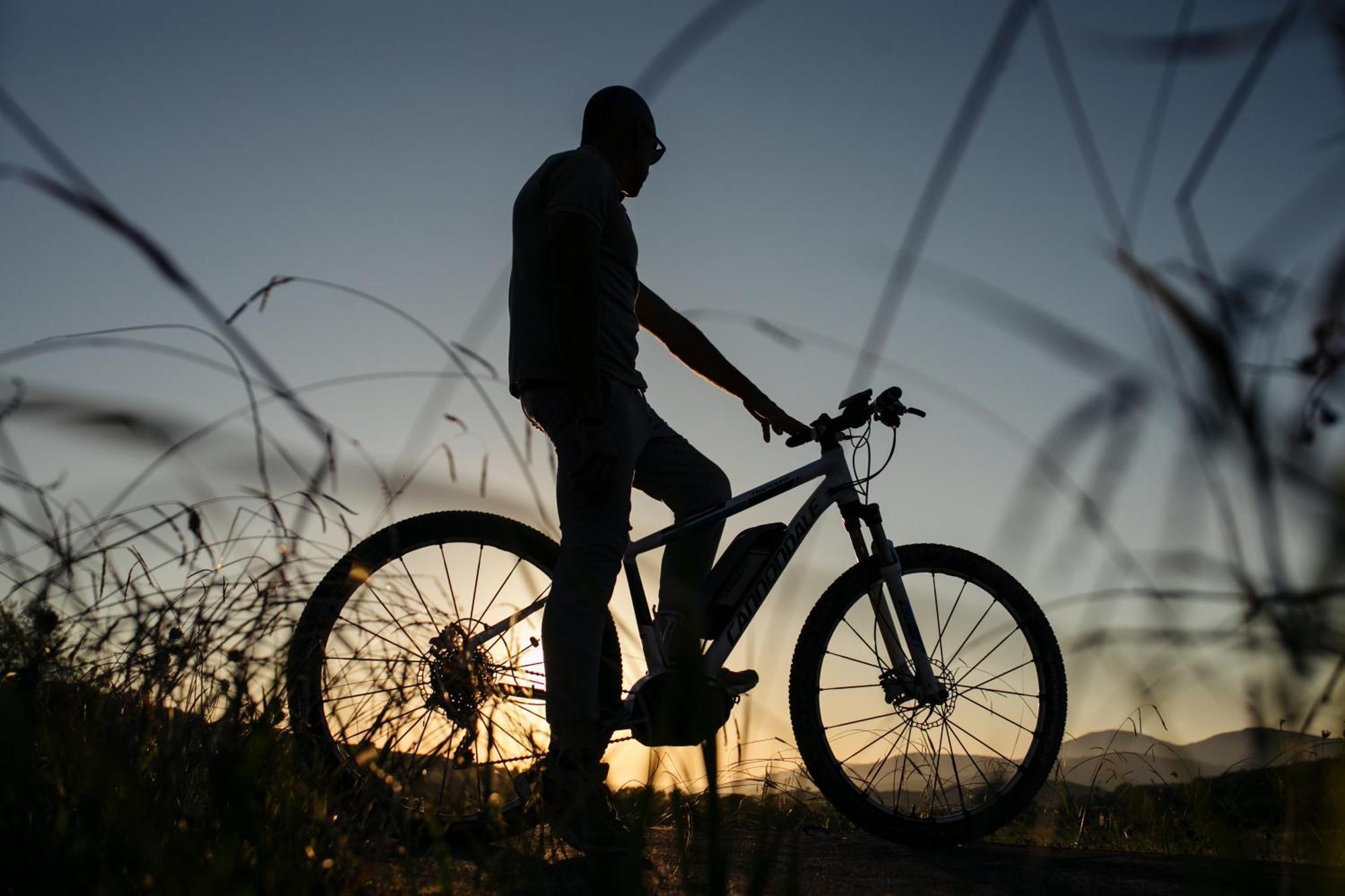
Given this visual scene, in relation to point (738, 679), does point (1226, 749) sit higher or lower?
lower

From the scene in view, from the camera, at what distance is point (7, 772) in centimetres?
153

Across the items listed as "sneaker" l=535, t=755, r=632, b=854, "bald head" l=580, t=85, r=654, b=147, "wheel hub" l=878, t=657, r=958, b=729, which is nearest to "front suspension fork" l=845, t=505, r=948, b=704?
"wheel hub" l=878, t=657, r=958, b=729

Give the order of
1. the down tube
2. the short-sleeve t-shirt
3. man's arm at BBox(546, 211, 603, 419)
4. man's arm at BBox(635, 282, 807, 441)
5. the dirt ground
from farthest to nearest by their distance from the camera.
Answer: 1. man's arm at BBox(635, 282, 807, 441)
2. the down tube
3. the short-sleeve t-shirt
4. man's arm at BBox(546, 211, 603, 419)
5. the dirt ground

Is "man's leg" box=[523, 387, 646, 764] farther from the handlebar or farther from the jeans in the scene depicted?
the handlebar

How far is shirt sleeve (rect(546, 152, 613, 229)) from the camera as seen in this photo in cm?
249

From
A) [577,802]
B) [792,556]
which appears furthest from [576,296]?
[577,802]

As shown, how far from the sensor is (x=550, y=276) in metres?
2.57

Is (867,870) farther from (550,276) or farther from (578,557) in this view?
(550,276)

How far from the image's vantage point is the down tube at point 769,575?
308cm

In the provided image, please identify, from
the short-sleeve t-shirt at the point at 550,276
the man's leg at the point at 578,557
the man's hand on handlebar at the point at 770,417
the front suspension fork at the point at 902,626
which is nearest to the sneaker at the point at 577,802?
the man's leg at the point at 578,557

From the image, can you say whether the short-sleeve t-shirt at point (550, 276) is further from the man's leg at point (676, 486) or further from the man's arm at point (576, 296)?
the man's leg at point (676, 486)

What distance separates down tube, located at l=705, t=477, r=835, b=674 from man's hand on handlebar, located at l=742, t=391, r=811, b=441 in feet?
0.73

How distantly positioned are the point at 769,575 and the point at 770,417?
21.6 inches

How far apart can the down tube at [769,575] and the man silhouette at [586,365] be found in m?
0.16
